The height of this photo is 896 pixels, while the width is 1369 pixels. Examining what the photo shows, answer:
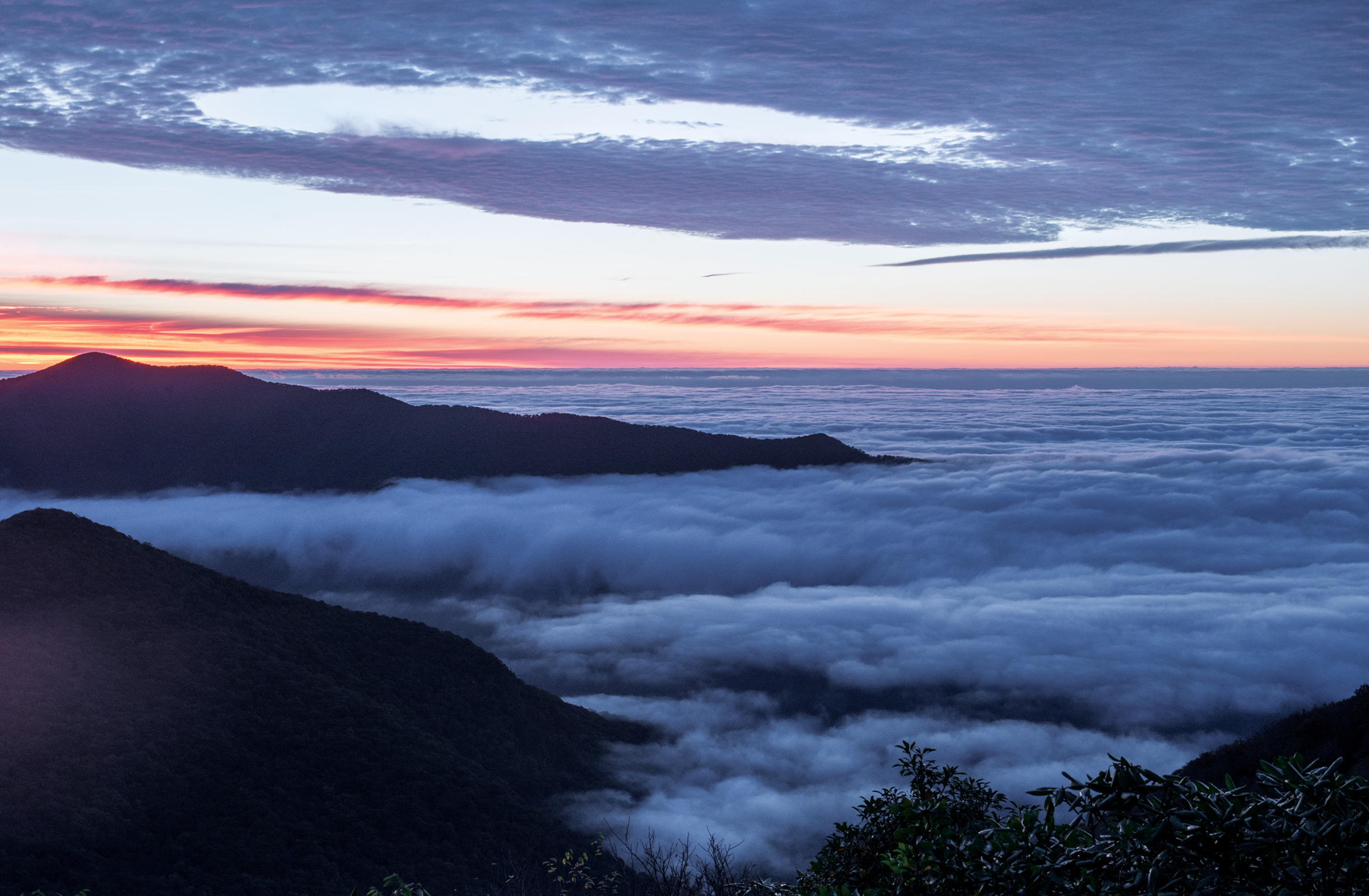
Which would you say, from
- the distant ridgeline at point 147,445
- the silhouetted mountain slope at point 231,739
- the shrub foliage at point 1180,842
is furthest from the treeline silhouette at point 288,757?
the distant ridgeline at point 147,445

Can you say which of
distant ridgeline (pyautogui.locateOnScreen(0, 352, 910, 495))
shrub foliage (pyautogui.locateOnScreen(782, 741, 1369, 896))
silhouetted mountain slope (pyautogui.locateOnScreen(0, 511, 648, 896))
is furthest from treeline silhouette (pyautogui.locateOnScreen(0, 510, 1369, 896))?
distant ridgeline (pyautogui.locateOnScreen(0, 352, 910, 495))

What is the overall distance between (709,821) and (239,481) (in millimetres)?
159455

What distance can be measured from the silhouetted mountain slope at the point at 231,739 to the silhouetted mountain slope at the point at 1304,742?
1013 inches

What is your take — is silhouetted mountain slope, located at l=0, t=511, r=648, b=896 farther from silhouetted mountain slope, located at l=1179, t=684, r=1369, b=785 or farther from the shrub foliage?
the shrub foliage

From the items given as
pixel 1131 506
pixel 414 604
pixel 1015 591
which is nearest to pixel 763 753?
pixel 1015 591

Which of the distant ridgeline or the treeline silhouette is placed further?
the distant ridgeline

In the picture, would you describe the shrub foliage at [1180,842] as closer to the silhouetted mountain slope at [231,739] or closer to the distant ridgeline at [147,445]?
the silhouetted mountain slope at [231,739]

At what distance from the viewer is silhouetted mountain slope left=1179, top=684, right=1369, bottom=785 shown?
3081 centimetres

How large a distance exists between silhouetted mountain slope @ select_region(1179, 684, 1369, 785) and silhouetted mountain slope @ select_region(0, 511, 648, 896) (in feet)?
84.4

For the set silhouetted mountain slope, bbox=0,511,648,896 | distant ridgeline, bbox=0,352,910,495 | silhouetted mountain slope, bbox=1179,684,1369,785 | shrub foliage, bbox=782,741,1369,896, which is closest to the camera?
shrub foliage, bbox=782,741,1369,896

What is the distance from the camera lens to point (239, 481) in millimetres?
189625

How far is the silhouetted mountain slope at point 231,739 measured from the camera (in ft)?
98.1

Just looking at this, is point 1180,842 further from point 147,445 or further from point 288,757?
point 147,445

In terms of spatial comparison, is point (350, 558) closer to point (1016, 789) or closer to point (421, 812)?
point (1016, 789)
